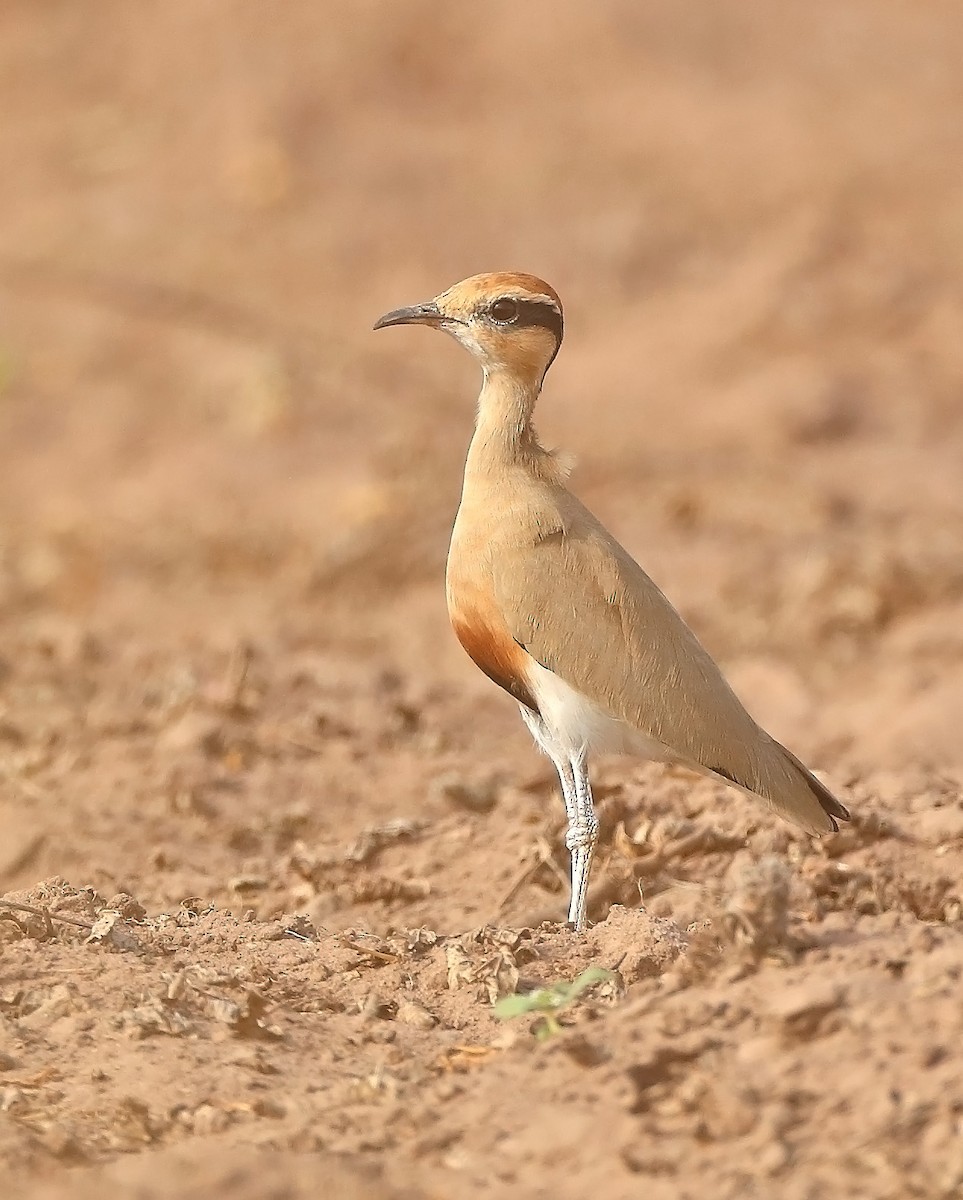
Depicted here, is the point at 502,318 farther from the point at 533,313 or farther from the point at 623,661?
the point at 623,661

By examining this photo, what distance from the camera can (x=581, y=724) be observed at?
4.97m

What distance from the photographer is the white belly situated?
16.3ft

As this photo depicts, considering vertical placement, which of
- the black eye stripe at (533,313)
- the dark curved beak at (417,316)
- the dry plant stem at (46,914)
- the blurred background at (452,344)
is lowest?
the dry plant stem at (46,914)

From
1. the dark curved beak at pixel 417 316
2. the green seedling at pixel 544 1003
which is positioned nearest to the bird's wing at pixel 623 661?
the dark curved beak at pixel 417 316

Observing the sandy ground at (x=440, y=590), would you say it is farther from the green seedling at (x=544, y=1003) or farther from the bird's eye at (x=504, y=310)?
the bird's eye at (x=504, y=310)

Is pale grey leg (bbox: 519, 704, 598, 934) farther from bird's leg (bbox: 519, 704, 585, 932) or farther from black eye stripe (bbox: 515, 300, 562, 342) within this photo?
black eye stripe (bbox: 515, 300, 562, 342)

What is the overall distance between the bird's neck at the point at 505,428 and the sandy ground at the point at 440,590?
133cm

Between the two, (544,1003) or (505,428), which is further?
(505,428)

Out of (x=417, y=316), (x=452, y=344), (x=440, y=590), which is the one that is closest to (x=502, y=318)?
(x=417, y=316)

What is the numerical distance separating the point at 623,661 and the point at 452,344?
329 inches

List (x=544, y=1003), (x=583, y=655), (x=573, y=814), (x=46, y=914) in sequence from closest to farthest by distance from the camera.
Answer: (x=544, y=1003)
(x=46, y=914)
(x=583, y=655)
(x=573, y=814)

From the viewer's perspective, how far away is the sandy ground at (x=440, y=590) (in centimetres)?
338

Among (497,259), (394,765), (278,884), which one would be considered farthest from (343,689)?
(497,259)

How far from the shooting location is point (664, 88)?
51.5 feet
